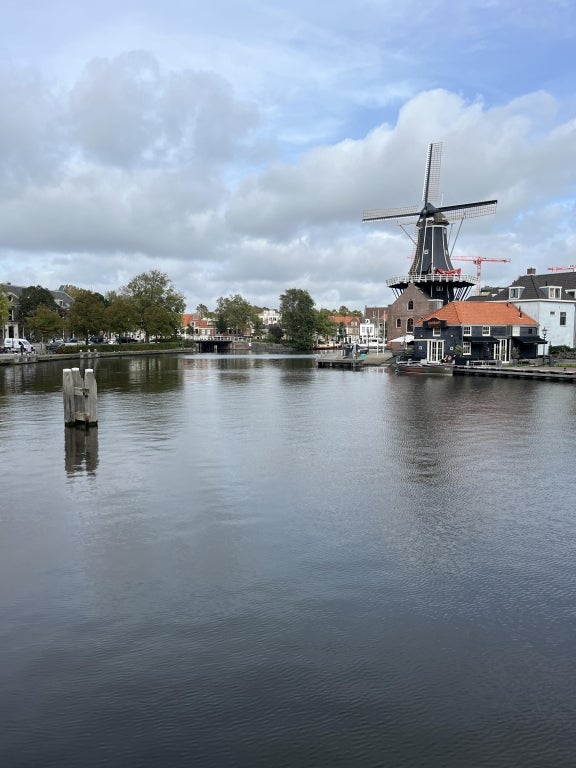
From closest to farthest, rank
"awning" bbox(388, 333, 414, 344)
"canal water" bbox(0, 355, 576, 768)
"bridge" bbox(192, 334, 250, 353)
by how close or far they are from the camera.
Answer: "canal water" bbox(0, 355, 576, 768), "awning" bbox(388, 333, 414, 344), "bridge" bbox(192, 334, 250, 353)

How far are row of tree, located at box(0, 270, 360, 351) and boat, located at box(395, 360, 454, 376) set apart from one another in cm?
5245

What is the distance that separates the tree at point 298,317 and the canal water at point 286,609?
13798 cm

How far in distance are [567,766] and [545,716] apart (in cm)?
80

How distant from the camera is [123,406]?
3634 centimetres

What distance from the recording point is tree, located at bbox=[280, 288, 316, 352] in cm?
15912

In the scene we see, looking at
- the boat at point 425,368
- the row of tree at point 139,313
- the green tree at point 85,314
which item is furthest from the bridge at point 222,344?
the boat at point 425,368

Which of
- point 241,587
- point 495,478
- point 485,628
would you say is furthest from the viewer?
point 495,478

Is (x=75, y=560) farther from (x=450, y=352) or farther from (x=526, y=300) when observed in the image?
(x=526, y=300)

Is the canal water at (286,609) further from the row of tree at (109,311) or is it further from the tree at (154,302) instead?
the tree at (154,302)

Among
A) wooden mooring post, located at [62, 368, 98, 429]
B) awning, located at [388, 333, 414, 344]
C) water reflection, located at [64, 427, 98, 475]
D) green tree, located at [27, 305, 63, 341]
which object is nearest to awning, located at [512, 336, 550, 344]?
awning, located at [388, 333, 414, 344]

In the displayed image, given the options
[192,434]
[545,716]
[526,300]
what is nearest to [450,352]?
[526,300]

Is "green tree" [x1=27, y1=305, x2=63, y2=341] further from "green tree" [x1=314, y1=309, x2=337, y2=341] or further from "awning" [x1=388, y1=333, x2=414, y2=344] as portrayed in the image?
"green tree" [x1=314, y1=309, x2=337, y2=341]

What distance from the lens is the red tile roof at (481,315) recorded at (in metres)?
69.1

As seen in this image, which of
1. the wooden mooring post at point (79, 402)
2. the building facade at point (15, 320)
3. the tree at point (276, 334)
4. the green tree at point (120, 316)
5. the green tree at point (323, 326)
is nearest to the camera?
the wooden mooring post at point (79, 402)
